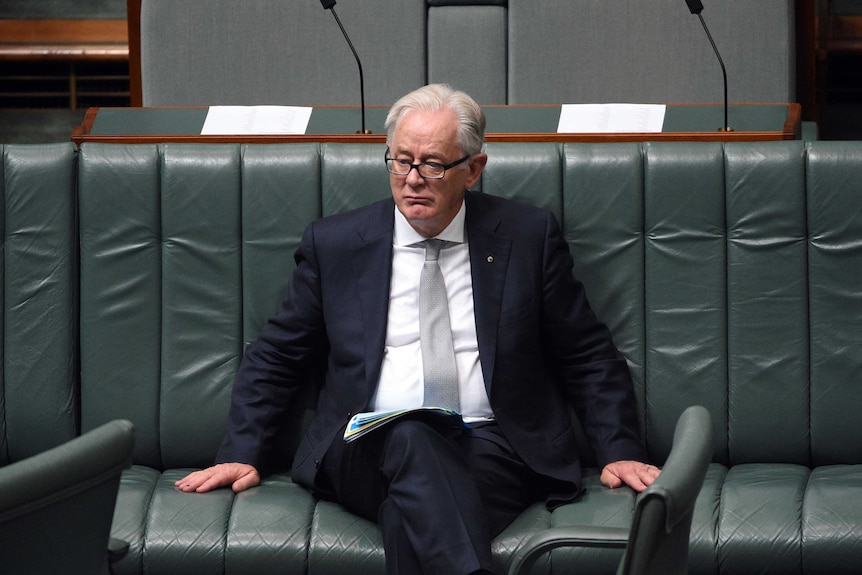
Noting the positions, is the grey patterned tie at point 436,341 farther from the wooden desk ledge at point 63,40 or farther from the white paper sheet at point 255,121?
the wooden desk ledge at point 63,40

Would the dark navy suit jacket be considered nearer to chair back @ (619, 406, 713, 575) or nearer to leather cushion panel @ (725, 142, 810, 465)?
leather cushion panel @ (725, 142, 810, 465)

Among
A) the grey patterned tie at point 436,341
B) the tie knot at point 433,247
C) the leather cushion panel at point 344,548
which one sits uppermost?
the tie knot at point 433,247

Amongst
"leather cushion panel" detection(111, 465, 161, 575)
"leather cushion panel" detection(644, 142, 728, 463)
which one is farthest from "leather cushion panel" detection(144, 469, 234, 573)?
"leather cushion panel" detection(644, 142, 728, 463)

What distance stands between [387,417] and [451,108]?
685 millimetres

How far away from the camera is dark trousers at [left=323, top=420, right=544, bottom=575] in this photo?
207 centimetres

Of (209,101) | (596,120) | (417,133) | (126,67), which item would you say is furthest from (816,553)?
(126,67)

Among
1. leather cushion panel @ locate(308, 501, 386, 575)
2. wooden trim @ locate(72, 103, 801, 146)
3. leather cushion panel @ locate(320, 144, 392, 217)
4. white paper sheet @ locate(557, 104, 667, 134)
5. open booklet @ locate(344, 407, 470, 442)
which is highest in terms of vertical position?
white paper sheet @ locate(557, 104, 667, 134)

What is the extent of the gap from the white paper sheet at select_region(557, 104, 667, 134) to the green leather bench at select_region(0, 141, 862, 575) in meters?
0.46

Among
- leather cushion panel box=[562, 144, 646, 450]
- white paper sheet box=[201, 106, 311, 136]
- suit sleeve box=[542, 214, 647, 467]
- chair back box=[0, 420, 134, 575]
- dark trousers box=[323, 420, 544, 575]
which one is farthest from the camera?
white paper sheet box=[201, 106, 311, 136]

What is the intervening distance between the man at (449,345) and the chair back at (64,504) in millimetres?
1119

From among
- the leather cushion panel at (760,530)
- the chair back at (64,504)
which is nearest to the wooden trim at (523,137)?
the leather cushion panel at (760,530)

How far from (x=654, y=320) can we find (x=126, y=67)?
11.9 ft

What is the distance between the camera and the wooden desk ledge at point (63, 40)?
5418mm

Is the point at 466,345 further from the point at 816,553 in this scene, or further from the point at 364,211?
the point at 816,553
